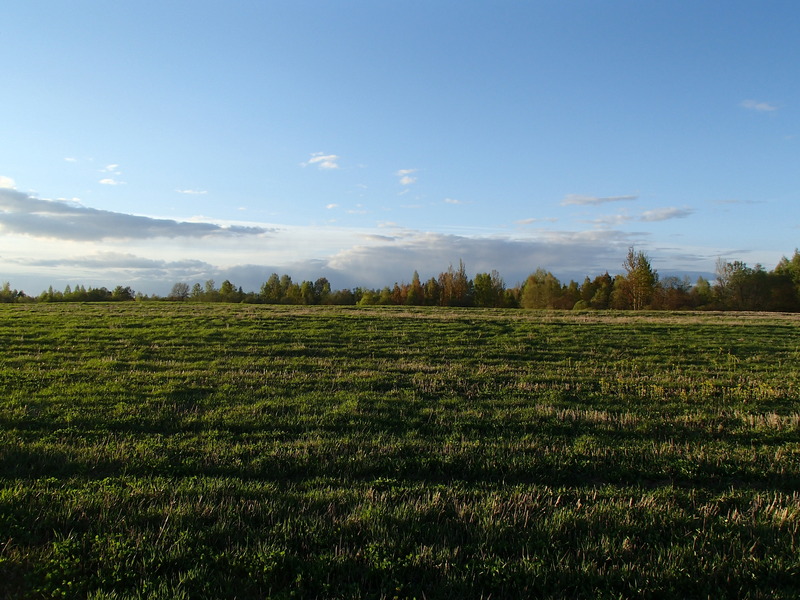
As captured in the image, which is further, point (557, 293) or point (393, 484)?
point (557, 293)

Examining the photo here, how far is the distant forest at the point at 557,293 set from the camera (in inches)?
3354

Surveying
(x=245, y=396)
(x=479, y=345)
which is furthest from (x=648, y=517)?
(x=479, y=345)

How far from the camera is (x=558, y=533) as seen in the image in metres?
5.33

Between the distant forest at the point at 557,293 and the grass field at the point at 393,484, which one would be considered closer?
the grass field at the point at 393,484

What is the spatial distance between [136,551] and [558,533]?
4401 mm

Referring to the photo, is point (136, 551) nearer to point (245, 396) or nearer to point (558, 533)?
point (558, 533)

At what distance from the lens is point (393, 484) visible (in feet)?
22.0

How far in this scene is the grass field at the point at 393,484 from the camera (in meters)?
4.55

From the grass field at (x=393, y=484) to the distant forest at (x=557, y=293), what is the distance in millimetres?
72241

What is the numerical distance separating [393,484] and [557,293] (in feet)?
323

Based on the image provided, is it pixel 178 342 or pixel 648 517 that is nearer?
pixel 648 517

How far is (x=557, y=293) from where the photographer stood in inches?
3920

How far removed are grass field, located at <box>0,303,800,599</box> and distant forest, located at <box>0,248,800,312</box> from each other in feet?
237

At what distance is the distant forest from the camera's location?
85188 millimetres
